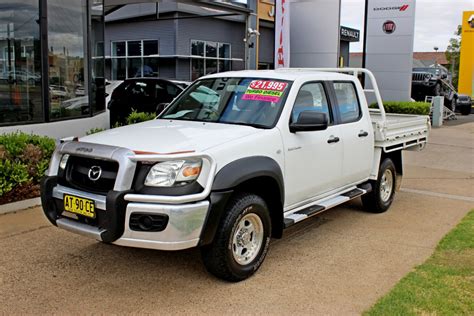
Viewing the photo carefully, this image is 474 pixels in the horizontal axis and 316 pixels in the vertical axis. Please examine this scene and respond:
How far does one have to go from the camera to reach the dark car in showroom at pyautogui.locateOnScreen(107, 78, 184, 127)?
13133 millimetres

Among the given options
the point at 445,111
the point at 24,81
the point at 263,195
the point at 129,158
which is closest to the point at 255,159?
the point at 263,195

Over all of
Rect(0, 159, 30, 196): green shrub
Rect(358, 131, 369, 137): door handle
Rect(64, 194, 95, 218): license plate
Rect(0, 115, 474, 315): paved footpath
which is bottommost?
Rect(0, 115, 474, 315): paved footpath

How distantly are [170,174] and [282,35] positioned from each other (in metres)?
13.8

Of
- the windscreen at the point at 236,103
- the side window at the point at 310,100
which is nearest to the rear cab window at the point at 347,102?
the side window at the point at 310,100

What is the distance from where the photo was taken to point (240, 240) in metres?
4.44

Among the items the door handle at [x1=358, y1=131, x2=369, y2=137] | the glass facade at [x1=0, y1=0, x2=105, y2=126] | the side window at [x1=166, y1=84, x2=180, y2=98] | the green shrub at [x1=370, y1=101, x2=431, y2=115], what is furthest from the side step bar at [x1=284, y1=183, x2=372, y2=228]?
the green shrub at [x1=370, y1=101, x2=431, y2=115]

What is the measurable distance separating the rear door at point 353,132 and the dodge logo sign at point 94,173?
2842 millimetres

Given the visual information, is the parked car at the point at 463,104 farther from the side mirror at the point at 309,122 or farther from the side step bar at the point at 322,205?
the side mirror at the point at 309,122

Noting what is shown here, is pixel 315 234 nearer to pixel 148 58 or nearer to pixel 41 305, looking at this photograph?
pixel 41 305

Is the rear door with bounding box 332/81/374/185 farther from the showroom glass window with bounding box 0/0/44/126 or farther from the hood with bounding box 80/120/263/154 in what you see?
the showroom glass window with bounding box 0/0/44/126

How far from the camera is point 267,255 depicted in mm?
5094

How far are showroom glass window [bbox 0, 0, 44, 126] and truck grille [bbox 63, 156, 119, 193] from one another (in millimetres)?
4353

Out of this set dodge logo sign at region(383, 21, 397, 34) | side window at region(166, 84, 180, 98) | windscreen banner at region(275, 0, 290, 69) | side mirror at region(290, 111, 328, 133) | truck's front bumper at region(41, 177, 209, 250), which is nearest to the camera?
truck's front bumper at region(41, 177, 209, 250)

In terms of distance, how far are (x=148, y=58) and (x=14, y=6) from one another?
14.7 meters
